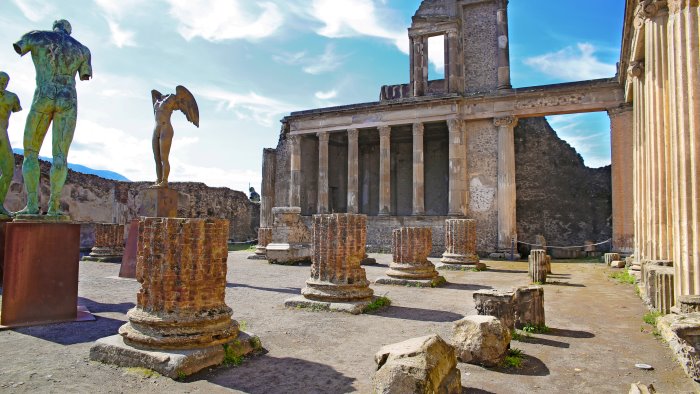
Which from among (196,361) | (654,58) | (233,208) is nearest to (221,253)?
(196,361)

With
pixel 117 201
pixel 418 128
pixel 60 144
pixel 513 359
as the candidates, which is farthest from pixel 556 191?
pixel 60 144

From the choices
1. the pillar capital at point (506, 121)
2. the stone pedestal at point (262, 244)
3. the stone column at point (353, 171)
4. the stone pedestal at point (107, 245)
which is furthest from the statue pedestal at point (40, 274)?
the pillar capital at point (506, 121)

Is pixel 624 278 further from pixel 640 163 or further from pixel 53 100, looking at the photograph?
pixel 53 100

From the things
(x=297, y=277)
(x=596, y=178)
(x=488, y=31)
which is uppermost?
(x=488, y=31)

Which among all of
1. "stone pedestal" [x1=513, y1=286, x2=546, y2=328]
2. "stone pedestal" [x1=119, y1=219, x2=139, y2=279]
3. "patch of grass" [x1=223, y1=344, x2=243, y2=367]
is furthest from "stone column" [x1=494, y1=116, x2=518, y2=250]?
"patch of grass" [x1=223, y1=344, x2=243, y2=367]

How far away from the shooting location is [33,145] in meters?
6.00

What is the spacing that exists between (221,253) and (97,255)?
11.2m

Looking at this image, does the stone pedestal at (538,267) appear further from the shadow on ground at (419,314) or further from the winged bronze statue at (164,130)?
the winged bronze statue at (164,130)

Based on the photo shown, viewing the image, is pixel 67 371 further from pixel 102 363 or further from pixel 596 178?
pixel 596 178

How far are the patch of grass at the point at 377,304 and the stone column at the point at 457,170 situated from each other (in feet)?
42.0

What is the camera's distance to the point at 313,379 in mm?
3613

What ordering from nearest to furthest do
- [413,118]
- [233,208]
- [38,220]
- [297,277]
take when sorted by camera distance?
[38,220] → [297,277] → [413,118] → [233,208]

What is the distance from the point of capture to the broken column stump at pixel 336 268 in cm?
670

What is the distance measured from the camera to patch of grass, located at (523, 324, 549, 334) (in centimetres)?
538
